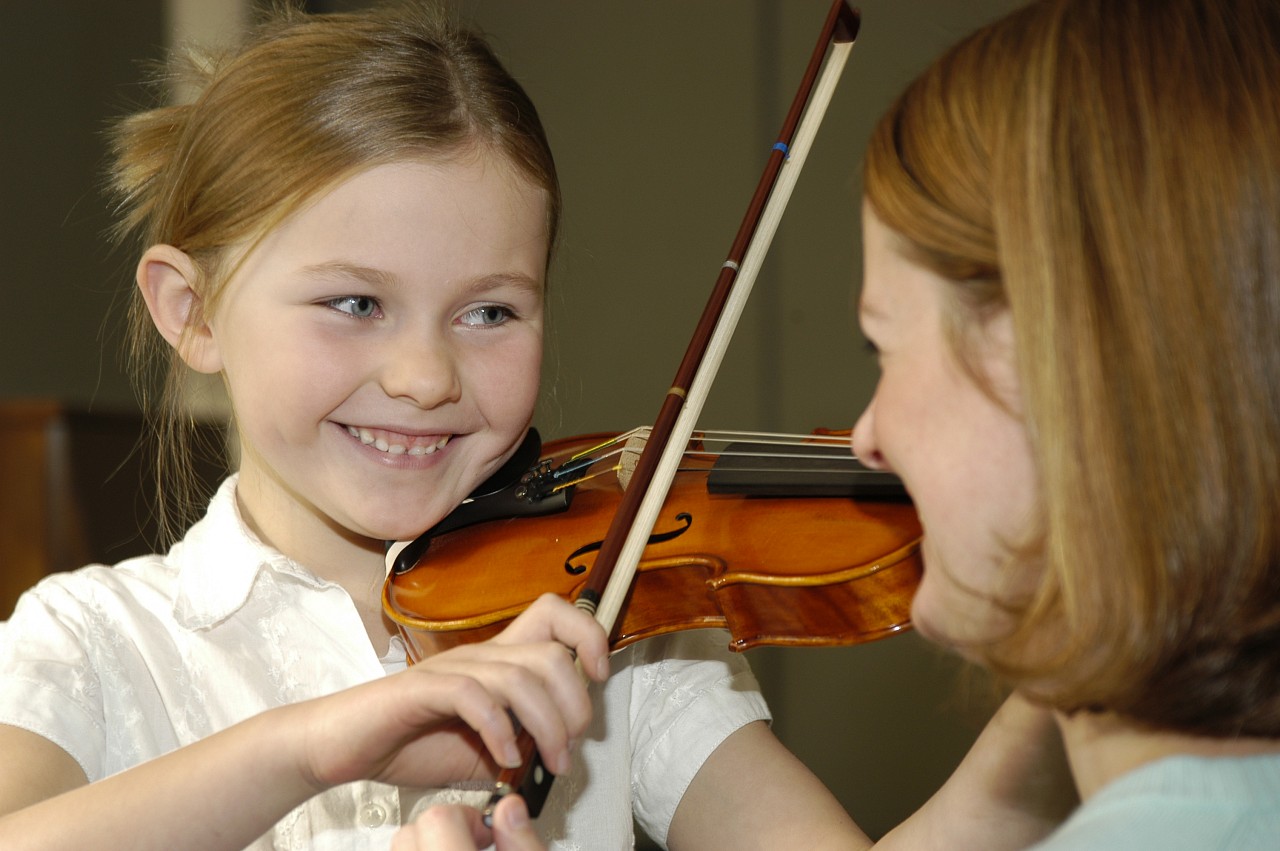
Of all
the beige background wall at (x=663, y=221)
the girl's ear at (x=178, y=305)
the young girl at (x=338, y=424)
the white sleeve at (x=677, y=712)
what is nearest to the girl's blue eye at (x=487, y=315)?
the young girl at (x=338, y=424)

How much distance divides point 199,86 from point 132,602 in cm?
51

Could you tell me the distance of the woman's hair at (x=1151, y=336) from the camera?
599 millimetres

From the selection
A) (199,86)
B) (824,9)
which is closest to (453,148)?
(199,86)

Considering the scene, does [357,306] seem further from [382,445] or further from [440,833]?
[440,833]

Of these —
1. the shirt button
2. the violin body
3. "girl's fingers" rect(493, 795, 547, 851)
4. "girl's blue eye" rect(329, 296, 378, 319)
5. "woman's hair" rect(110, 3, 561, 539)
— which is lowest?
the shirt button

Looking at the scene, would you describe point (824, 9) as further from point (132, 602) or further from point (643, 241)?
point (132, 602)

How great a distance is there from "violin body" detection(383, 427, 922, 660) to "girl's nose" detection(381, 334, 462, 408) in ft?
0.48

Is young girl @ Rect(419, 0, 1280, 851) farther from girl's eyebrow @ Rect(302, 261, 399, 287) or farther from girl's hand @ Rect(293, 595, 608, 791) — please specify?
girl's eyebrow @ Rect(302, 261, 399, 287)

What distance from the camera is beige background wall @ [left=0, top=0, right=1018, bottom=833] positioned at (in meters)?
2.48

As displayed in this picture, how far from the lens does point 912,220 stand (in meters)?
0.69

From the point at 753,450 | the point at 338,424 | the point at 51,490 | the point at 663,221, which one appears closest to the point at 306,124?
the point at 338,424

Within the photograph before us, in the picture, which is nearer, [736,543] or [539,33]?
[736,543]

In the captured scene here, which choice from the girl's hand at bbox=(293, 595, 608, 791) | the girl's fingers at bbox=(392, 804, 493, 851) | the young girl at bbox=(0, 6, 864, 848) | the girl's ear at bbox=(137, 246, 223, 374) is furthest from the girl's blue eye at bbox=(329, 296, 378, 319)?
the girl's fingers at bbox=(392, 804, 493, 851)

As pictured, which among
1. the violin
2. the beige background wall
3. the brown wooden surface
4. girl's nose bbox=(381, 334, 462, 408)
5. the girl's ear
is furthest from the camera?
the beige background wall
